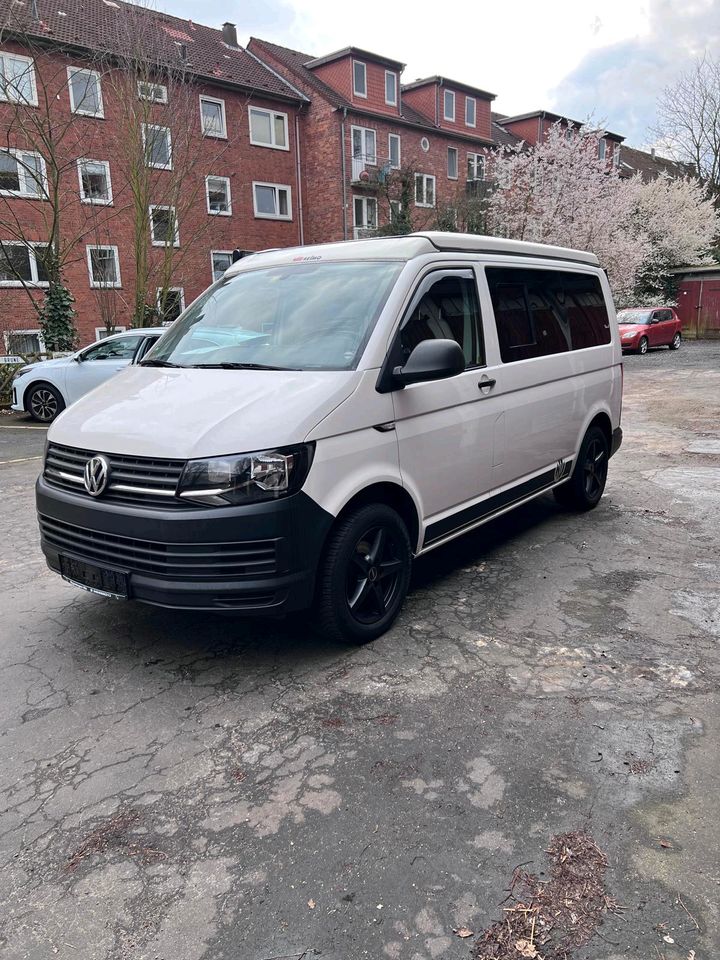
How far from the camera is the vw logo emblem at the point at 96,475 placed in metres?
3.47

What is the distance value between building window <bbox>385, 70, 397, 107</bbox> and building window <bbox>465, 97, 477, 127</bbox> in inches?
201

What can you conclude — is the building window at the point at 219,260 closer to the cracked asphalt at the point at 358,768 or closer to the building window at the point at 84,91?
the building window at the point at 84,91

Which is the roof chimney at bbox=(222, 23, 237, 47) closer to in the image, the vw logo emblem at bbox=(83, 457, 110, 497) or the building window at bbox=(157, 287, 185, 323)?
the building window at bbox=(157, 287, 185, 323)

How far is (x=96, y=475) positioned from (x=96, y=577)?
52 centimetres

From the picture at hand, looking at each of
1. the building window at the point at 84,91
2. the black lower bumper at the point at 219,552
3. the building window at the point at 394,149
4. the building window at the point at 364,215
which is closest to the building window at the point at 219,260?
the building window at the point at 364,215

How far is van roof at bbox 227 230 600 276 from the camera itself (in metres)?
4.25

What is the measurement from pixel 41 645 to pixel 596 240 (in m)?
31.6

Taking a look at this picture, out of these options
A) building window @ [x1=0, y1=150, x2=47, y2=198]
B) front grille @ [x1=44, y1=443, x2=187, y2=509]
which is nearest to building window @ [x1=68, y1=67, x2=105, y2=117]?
building window @ [x1=0, y1=150, x2=47, y2=198]

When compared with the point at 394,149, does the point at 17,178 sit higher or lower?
lower

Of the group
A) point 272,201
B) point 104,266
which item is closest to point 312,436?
point 104,266

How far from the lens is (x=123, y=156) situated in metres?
19.7

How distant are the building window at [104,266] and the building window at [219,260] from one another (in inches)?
159

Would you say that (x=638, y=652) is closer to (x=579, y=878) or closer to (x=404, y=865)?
(x=579, y=878)

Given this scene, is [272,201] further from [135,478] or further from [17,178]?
[135,478]
